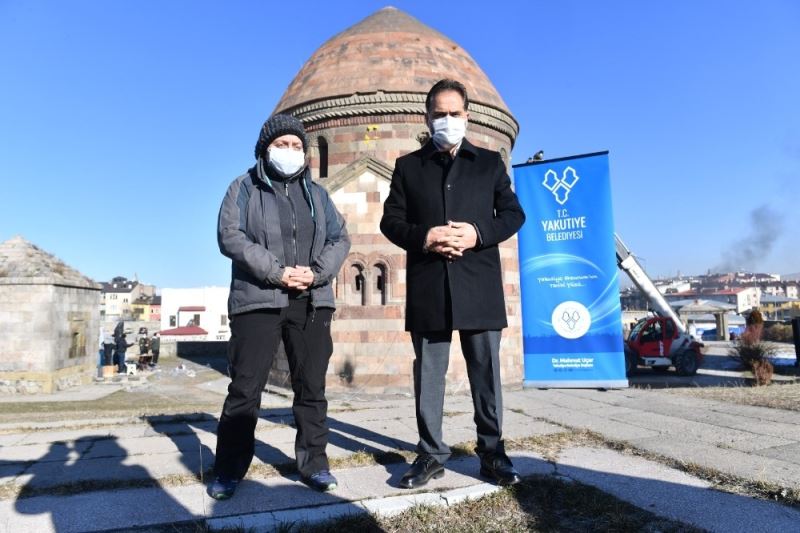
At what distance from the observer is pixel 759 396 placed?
19.7 feet

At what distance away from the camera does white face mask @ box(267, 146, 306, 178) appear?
137 inches

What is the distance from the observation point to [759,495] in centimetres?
275

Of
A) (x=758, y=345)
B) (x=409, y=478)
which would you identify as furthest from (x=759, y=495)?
(x=758, y=345)

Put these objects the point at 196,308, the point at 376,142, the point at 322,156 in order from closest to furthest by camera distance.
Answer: the point at 376,142 → the point at 322,156 → the point at 196,308

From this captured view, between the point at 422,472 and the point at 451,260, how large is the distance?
1.26 metres

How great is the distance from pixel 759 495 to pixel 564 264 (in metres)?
5.06

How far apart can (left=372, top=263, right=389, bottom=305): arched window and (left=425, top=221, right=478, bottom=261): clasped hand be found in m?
6.70

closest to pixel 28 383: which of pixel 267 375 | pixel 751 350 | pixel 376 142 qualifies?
pixel 376 142

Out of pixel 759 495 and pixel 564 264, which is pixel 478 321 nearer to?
pixel 759 495

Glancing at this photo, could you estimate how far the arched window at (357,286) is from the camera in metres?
9.88

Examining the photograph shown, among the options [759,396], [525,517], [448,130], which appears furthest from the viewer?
[759,396]

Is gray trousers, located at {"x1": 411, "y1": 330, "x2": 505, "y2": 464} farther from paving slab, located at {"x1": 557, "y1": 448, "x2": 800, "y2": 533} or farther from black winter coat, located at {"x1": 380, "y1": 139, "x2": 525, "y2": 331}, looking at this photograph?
paving slab, located at {"x1": 557, "y1": 448, "x2": 800, "y2": 533}

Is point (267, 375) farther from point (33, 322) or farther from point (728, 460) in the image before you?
point (33, 322)

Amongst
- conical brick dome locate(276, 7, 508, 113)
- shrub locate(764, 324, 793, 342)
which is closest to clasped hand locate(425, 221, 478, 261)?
conical brick dome locate(276, 7, 508, 113)
